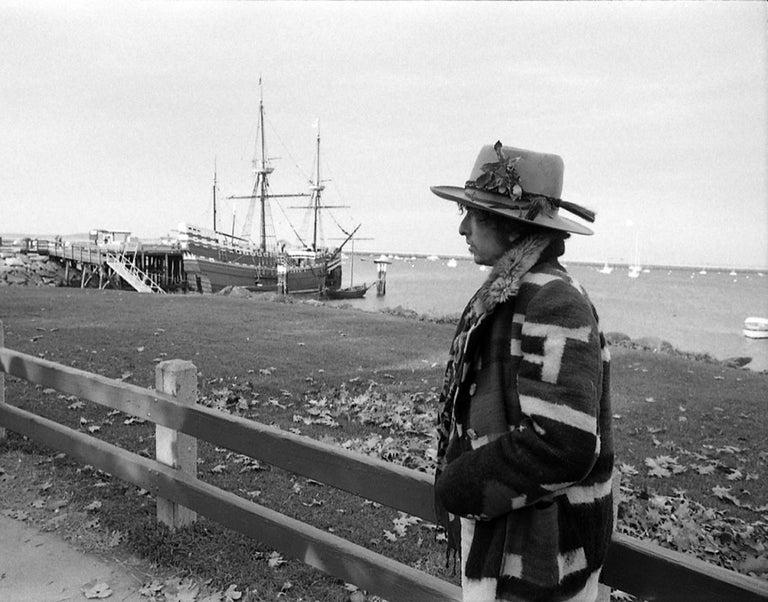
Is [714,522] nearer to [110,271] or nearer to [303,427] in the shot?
[303,427]

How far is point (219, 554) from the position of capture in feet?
13.8

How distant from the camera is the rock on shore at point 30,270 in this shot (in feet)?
118

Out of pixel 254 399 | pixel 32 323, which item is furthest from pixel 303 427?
pixel 32 323

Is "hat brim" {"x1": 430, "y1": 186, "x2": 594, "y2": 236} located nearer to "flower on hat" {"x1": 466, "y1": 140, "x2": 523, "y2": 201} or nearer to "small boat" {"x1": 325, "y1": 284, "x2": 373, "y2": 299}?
"flower on hat" {"x1": 466, "y1": 140, "x2": 523, "y2": 201}

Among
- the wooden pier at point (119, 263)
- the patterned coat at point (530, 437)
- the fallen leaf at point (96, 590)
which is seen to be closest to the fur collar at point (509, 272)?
the patterned coat at point (530, 437)

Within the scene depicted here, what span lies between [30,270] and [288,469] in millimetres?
43849

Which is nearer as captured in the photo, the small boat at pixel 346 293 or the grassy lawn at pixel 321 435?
the grassy lawn at pixel 321 435

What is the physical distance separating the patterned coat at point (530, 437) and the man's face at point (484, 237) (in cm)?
9

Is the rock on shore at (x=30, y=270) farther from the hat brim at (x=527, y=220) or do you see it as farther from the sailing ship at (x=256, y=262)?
the hat brim at (x=527, y=220)

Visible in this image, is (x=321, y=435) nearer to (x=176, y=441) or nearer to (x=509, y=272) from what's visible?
(x=176, y=441)

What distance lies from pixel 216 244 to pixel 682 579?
178ft

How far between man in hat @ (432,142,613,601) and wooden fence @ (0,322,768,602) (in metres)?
0.27

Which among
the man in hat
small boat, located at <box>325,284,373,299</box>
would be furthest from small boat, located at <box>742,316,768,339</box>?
the man in hat

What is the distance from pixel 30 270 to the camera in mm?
41062
